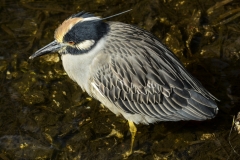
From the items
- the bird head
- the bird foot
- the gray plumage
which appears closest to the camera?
the bird head

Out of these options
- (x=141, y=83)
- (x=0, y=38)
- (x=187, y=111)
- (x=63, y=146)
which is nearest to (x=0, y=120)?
(x=63, y=146)

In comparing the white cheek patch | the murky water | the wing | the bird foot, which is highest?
the white cheek patch

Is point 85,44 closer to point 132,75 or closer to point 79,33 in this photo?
point 79,33

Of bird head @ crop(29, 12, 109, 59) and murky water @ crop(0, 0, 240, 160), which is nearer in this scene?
bird head @ crop(29, 12, 109, 59)

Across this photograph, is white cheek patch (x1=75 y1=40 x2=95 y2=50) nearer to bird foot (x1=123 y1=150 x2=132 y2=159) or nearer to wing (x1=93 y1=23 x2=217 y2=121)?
wing (x1=93 y1=23 x2=217 y2=121)

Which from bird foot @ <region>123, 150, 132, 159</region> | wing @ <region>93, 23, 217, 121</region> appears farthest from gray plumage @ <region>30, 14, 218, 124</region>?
bird foot @ <region>123, 150, 132, 159</region>

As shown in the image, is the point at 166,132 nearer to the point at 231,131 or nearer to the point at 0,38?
the point at 231,131

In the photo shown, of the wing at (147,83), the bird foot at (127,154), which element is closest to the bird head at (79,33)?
the wing at (147,83)

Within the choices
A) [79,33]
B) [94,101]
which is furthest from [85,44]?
[94,101]
